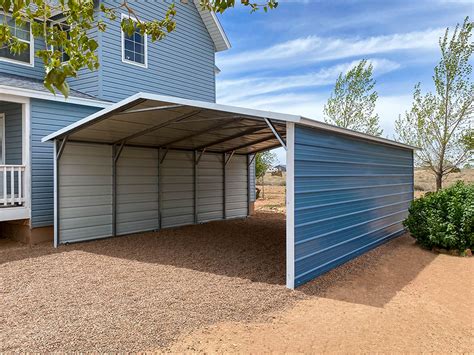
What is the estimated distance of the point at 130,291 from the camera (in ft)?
16.2

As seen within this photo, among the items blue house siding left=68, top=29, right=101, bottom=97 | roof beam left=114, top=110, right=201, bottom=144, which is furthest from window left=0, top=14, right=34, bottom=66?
roof beam left=114, top=110, right=201, bottom=144

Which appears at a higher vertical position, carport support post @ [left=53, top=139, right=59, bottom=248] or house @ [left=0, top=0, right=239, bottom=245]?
house @ [left=0, top=0, right=239, bottom=245]

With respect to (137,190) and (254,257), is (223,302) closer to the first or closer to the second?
(254,257)

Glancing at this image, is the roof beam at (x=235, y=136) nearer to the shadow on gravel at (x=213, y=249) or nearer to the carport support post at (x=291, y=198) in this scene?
the shadow on gravel at (x=213, y=249)

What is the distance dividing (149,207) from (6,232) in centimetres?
351

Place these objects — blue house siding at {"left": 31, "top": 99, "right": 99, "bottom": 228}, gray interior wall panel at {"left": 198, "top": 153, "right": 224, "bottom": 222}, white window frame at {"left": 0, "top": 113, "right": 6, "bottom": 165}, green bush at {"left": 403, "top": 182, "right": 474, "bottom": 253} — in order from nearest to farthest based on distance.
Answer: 1. green bush at {"left": 403, "top": 182, "right": 474, "bottom": 253}
2. blue house siding at {"left": 31, "top": 99, "right": 99, "bottom": 228}
3. white window frame at {"left": 0, "top": 113, "right": 6, "bottom": 165}
4. gray interior wall panel at {"left": 198, "top": 153, "right": 224, "bottom": 222}

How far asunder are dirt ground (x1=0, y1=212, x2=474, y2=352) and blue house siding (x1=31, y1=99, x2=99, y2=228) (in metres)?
0.98

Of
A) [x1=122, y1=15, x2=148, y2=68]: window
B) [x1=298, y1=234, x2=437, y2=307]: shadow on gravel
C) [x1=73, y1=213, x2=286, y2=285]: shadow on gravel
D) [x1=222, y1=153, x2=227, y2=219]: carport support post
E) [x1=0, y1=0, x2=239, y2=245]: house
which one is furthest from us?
[x1=222, y1=153, x2=227, y2=219]: carport support post

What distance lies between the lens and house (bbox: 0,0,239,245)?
26.1 ft

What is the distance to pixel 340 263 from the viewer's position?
21.2 feet

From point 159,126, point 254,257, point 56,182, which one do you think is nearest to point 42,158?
point 56,182

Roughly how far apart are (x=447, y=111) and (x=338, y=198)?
36.5 ft

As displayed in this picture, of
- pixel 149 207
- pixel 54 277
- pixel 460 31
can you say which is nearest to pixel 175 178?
pixel 149 207

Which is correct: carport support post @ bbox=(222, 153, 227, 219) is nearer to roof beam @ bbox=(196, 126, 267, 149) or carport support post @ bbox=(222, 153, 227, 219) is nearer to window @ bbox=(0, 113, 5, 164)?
roof beam @ bbox=(196, 126, 267, 149)
